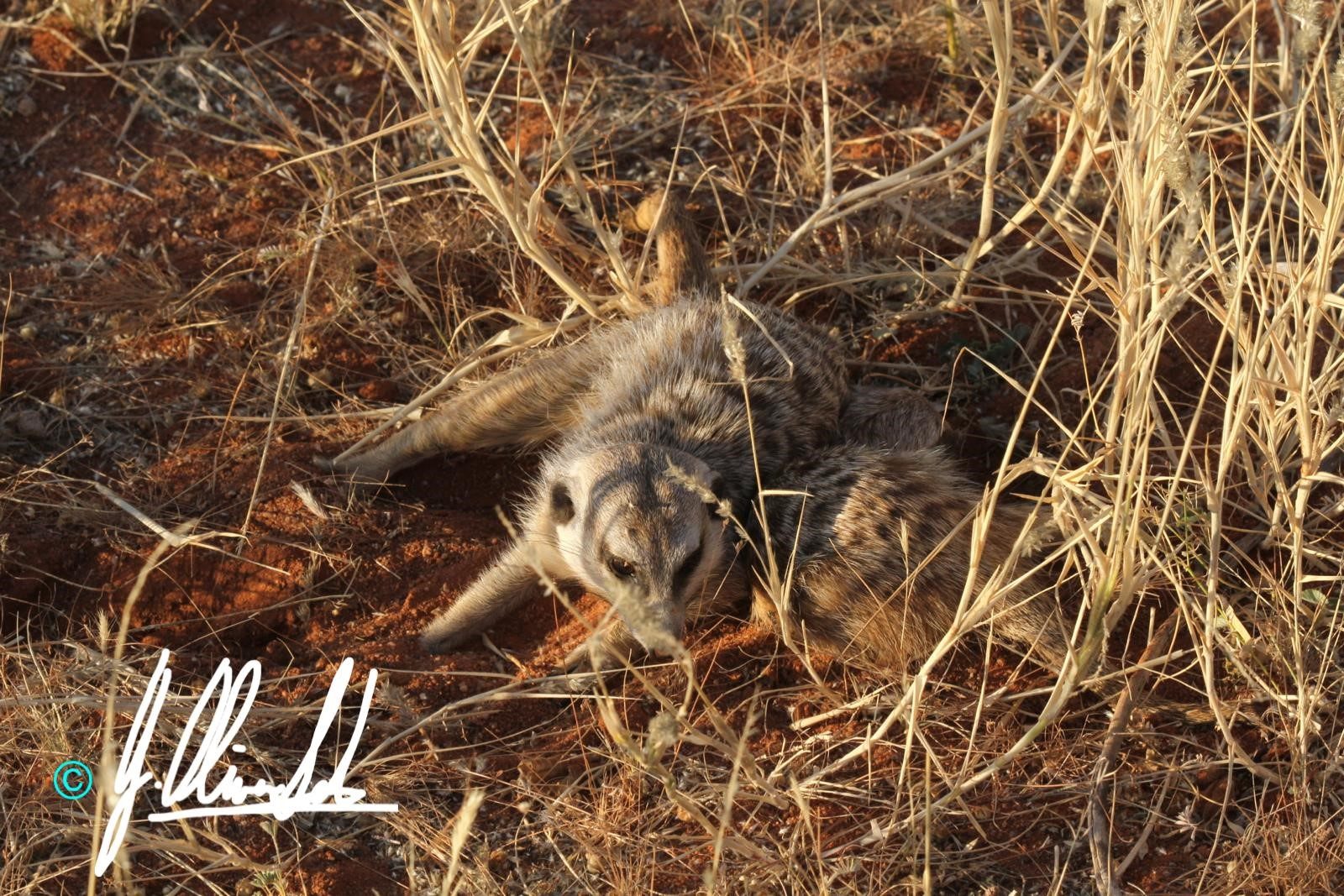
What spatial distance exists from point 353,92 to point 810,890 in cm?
390

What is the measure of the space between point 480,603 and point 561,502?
1.29 ft

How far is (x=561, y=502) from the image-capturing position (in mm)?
4059

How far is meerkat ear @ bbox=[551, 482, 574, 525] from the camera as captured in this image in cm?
405

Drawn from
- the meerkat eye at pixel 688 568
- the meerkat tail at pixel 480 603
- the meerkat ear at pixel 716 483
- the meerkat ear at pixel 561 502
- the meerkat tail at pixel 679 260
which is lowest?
the meerkat tail at pixel 480 603

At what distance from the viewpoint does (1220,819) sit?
133 inches

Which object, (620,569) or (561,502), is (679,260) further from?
(620,569)

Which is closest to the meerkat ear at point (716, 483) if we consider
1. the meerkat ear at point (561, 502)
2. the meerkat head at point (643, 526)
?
the meerkat head at point (643, 526)

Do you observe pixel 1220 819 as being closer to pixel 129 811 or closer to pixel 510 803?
pixel 510 803

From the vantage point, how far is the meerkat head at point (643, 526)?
12.2 feet
